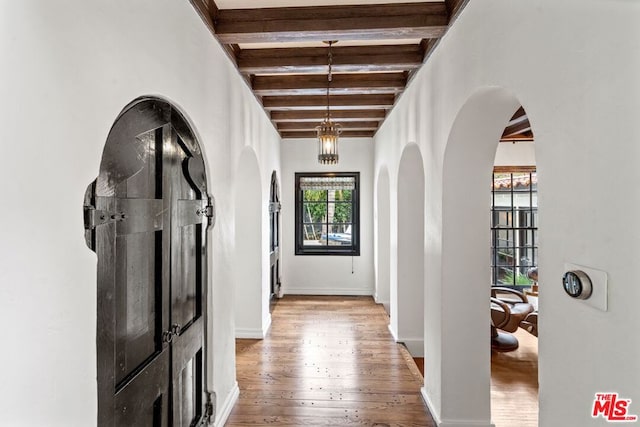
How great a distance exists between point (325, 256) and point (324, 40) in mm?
4235

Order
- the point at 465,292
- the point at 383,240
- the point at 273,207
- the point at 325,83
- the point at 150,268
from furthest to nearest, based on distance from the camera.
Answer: the point at 383,240
the point at 273,207
the point at 325,83
the point at 465,292
the point at 150,268

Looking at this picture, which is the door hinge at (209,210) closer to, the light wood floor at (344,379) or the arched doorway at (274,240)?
the light wood floor at (344,379)

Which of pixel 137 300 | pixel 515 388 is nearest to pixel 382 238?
pixel 515 388

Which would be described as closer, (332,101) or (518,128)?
(332,101)

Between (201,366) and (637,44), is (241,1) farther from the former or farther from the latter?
(201,366)

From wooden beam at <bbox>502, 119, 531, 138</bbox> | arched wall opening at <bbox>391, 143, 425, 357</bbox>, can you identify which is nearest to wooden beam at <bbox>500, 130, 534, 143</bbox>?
wooden beam at <bbox>502, 119, 531, 138</bbox>

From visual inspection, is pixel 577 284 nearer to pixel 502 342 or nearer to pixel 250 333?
pixel 502 342

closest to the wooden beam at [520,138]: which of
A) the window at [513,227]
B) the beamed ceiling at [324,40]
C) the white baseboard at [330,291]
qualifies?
the window at [513,227]

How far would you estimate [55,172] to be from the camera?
0.99 m

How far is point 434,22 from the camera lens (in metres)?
2.17

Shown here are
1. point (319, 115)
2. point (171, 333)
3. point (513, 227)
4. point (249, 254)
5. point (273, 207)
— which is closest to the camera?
point (171, 333)

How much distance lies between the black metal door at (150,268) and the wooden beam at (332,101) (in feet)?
7.14

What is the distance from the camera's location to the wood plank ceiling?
86.4 inches

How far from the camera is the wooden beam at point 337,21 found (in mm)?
2182
